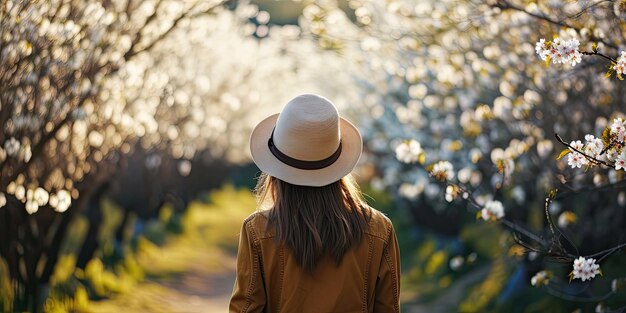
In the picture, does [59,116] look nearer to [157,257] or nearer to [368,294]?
[368,294]

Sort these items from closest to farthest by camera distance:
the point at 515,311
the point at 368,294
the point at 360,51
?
the point at 368,294 → the point at 515,311 → the point at 360,51

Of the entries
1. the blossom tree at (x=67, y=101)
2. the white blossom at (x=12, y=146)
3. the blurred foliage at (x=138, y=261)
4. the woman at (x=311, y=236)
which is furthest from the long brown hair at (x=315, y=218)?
the white blossom at (x=12, y=146)

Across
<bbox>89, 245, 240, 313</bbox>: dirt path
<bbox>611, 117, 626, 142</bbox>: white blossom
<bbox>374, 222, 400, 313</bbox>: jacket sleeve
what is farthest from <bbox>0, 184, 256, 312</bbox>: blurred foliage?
<bbox>611, 117, 626, 142</bbox>: white blossom

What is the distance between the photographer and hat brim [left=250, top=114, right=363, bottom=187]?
3.21m

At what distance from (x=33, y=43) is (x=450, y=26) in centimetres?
374

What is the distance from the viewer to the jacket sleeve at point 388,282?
10.7 feet

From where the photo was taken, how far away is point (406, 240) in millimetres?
15734

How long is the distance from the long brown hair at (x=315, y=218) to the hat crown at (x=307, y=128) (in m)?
0.12

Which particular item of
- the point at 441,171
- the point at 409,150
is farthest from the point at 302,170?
the point at 409,150

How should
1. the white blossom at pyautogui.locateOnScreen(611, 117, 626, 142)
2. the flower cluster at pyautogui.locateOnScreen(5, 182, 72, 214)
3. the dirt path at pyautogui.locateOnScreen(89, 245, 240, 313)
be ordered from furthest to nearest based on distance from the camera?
the dirt path at pyautogui.locateOnScreen(89, 245, 240, 313) → the flower cluster at pyautogui.locateOnScreen(5, 182, 72, 214) → the white blossom at pyautogui.locateOnScreen(611, 117, 626, 142)

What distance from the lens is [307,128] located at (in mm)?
3229

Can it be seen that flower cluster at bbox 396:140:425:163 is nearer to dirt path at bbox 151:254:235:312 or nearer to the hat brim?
the hat brim

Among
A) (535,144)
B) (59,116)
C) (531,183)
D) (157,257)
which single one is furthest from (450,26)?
(157,257)

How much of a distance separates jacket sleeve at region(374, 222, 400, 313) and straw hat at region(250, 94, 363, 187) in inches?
Answer: 12.6
